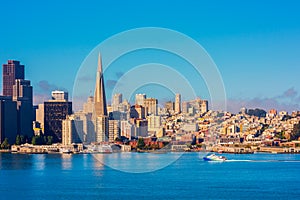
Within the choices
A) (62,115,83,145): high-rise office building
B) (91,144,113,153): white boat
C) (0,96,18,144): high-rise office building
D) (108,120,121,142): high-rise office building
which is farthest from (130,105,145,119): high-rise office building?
(0,96,18,144): high-rise office building

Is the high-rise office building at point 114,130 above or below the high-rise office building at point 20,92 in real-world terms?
below

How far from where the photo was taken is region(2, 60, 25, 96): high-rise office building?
142ft

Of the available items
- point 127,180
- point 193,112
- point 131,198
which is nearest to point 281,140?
point 193,112

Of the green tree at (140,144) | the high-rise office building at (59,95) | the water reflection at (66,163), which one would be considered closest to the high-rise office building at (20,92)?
the high-rise office building at (59,95)

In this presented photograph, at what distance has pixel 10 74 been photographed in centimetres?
4369

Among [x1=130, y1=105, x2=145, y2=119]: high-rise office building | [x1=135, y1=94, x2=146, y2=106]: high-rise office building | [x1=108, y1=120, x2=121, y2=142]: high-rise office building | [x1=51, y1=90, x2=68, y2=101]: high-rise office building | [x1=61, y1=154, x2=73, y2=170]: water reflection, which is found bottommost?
[x1=61, y1=154, x2=73, y2=170]: water reflection

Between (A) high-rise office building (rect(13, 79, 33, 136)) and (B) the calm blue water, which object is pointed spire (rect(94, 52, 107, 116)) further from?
(B) the calm blue water

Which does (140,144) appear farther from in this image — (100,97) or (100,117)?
(100,97)

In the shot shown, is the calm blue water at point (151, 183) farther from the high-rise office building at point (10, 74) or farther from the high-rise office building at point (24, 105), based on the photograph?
the high-rise office building at point (10, 74)

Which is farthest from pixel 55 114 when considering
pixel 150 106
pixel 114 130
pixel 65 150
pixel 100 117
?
pixel 150 106

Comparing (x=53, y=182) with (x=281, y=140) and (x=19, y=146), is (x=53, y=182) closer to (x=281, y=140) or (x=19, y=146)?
(x=19, y=146)

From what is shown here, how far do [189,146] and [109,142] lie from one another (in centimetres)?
368

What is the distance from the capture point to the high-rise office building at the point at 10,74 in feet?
142

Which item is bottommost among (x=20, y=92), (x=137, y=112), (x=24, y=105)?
(x=137, y=112)
